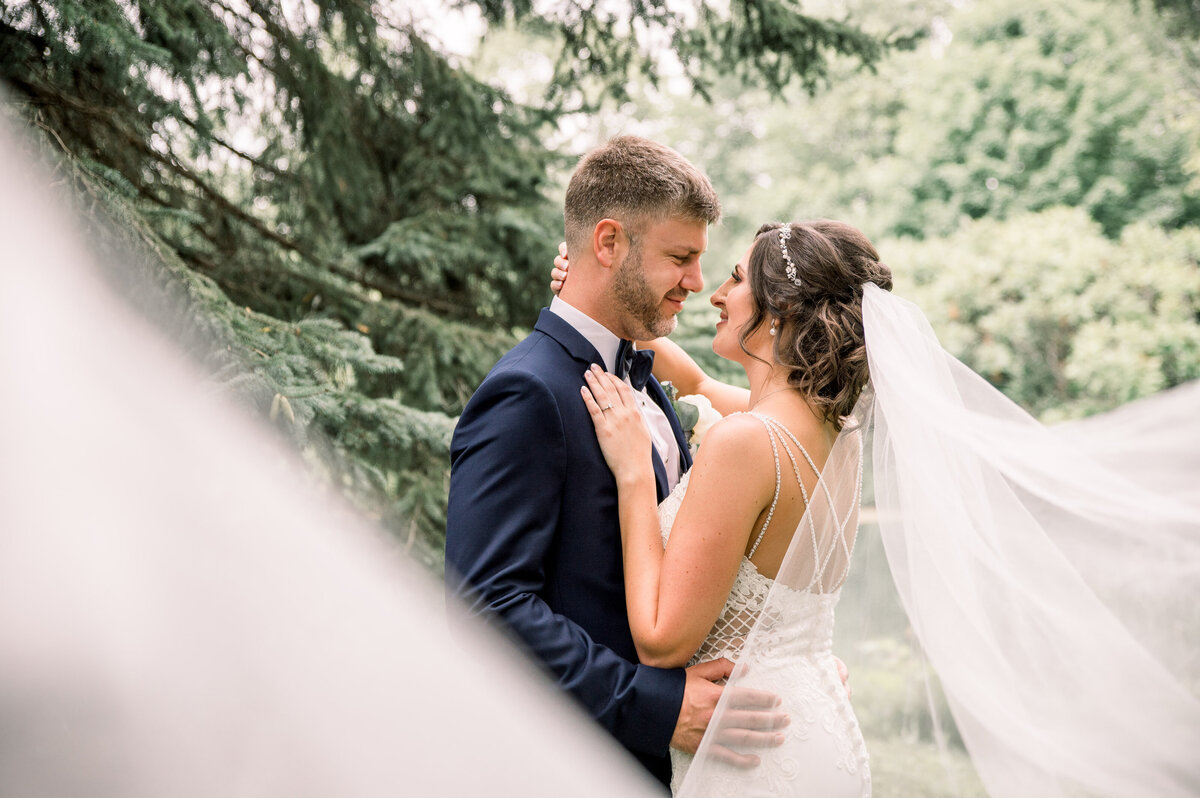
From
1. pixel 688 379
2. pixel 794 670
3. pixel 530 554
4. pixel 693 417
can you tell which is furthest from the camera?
pixel 688 379

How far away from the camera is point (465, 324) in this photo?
18.2ft

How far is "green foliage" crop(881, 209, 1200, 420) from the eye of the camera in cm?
1229

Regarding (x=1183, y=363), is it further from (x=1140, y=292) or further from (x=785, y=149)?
(x=785, y=149)

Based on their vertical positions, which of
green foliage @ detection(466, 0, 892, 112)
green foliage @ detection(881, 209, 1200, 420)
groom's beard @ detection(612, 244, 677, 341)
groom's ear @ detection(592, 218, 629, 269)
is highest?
green foliage @ detection(466, 0, 892, 112)

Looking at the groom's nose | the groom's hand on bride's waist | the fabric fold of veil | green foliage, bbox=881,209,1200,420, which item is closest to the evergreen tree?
the groom's nose

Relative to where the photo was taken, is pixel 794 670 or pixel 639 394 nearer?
pixel 794 670

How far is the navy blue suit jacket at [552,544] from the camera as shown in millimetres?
2277

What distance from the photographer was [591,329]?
271 centimetres

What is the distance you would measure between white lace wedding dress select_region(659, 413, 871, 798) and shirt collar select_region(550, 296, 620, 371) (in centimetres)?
46

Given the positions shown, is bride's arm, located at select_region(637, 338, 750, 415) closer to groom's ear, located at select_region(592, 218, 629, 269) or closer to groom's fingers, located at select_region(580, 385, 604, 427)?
groom's ear, located at select_region(592, 218, 629, 269)

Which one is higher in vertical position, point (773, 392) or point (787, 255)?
point (787, 255)

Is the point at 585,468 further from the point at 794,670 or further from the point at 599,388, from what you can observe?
the point at 794,670

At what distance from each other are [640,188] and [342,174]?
135 inches

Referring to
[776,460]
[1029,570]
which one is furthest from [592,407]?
[1029,570]
